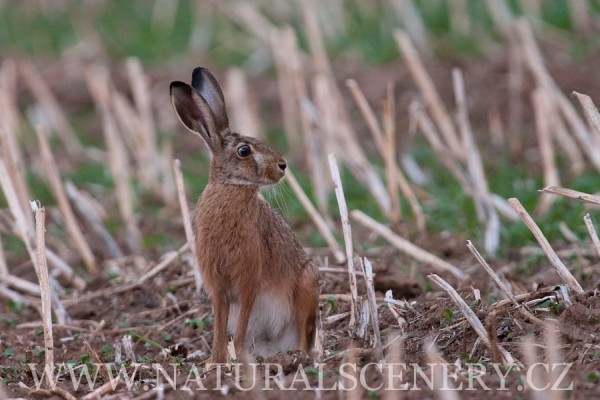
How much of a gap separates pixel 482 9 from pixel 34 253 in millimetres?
8447

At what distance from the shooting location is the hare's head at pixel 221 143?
5.36m

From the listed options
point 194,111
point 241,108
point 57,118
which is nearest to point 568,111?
point 241,108

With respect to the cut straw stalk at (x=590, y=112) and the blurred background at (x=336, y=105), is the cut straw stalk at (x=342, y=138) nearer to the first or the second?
the blurred background at (x=336, y=105)

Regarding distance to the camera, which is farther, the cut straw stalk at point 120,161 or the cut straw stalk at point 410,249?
the cut straw stalk at point 120,161

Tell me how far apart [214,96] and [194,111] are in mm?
153

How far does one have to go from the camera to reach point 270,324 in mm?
5508

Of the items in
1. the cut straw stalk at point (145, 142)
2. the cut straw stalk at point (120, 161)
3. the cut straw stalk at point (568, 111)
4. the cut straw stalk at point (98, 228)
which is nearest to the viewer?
the cut straw stalk at point (98, 228)

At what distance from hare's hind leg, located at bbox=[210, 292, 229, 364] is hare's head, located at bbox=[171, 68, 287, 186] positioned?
58 centimetres

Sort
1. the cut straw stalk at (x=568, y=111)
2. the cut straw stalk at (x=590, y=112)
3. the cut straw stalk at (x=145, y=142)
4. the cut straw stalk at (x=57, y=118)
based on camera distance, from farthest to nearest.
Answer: the cut straw stalk at (x=57, y=118) < the cut straw stalk at (x=145, y=142) < the cut straw stalk at (x=568, y=111) < the cut straw stalk at (x=590, y=112)

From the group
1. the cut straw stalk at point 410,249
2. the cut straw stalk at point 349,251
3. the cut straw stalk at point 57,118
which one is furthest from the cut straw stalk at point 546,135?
the cut straw stalk at point 57,118

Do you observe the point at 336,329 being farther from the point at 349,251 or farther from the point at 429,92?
the point at 429,92

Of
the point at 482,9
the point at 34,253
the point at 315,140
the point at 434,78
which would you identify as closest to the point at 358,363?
the point at 34,253

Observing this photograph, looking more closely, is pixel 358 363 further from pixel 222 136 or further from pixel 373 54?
pixel 373 54

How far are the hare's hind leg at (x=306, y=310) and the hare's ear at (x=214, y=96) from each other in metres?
0.90
